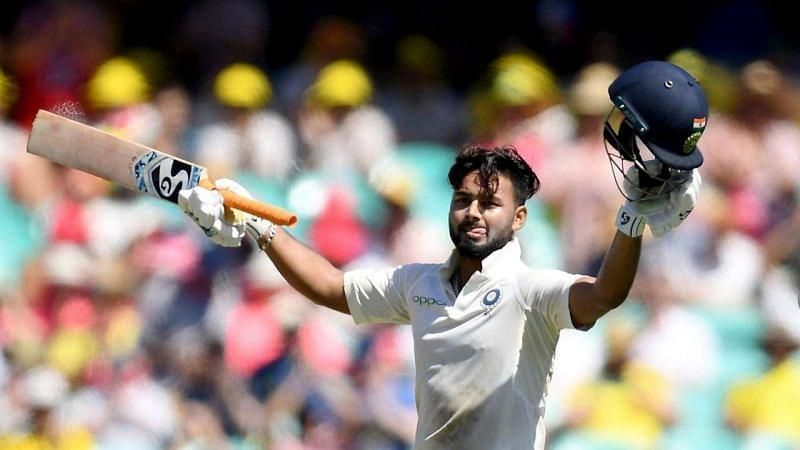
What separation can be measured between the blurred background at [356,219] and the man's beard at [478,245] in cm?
206

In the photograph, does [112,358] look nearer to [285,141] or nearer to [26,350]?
[26,350]

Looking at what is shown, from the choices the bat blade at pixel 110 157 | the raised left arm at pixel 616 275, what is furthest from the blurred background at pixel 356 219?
the raised left arm at pixel 616 275

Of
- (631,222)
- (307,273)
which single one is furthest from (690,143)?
(307,273)

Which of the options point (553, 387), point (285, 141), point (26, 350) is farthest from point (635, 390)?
point (26, 350)

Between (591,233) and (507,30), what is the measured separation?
1.22 metres

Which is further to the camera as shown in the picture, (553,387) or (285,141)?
(285,141)

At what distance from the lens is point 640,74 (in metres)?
3.96

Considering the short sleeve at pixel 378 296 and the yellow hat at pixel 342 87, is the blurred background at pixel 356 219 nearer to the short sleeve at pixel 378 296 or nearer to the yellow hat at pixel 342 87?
the yellow hat at pixel 342 87

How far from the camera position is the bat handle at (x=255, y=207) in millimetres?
4250

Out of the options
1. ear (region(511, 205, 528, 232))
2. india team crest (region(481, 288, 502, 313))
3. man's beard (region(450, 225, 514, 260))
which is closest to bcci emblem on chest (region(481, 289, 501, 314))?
india team crest (region(481, 288, 502, 313))

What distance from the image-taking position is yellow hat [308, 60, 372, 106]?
7.06 m

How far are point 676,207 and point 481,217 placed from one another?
61 cm

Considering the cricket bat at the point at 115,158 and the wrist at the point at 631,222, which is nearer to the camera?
the wrist at the point at 631,222

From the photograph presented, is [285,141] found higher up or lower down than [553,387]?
higher up
